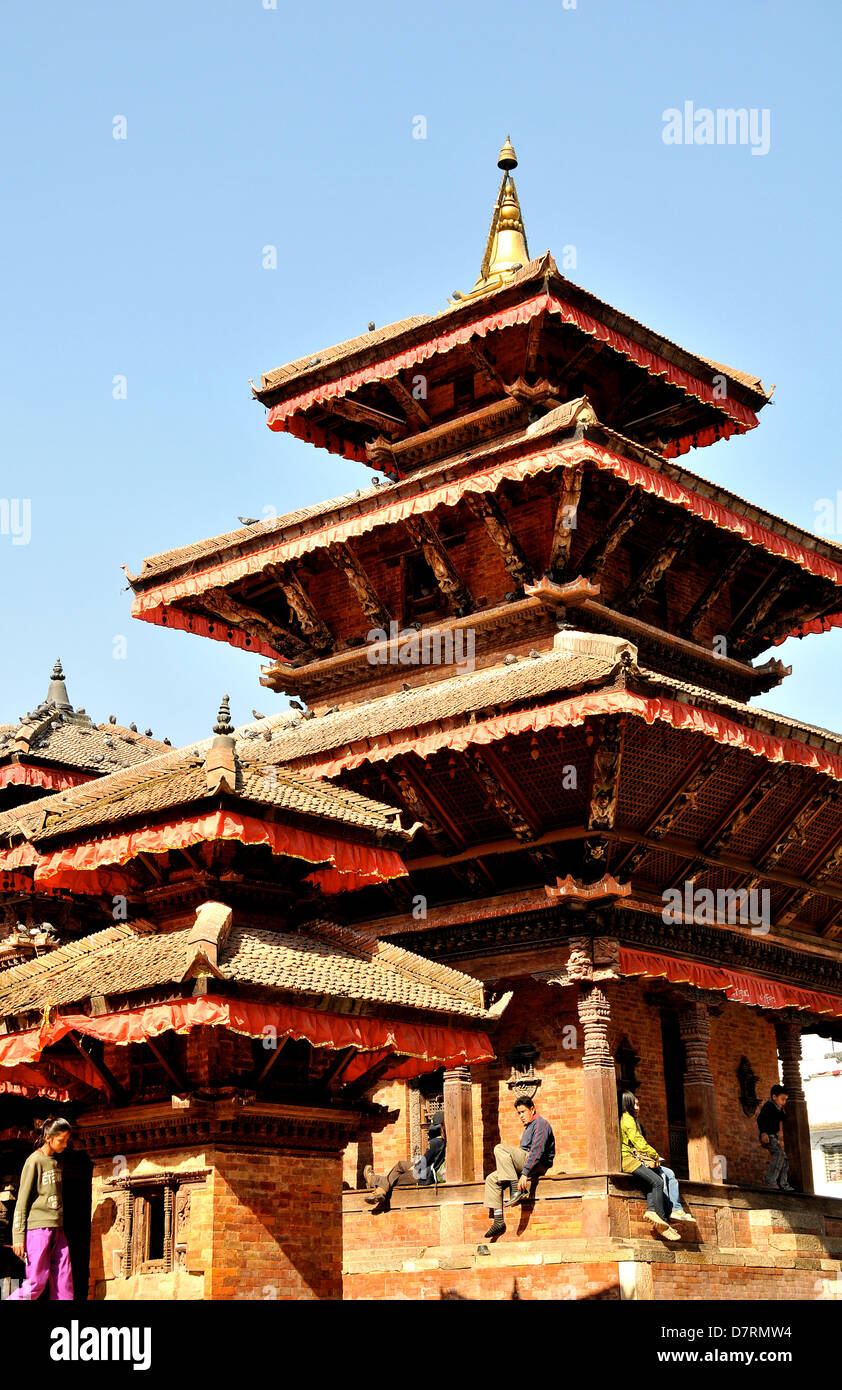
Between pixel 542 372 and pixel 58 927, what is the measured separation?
36.6 feet

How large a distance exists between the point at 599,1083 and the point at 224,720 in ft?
20.8

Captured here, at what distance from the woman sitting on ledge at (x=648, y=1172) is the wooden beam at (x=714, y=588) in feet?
27.7

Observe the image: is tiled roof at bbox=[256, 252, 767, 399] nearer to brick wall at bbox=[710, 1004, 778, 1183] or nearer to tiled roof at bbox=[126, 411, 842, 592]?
tiled roof at bbox=[126, 411, 842, 592]

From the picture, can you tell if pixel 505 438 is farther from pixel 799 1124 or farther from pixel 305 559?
pixel 799 1124

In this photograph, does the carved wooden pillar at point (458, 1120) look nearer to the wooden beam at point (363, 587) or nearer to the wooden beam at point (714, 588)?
the wooden beam at point (363, 587)

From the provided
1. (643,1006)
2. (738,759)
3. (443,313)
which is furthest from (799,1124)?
(443,313)

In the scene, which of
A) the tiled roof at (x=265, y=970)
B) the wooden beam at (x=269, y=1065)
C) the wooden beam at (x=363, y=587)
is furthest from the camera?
the wooden beam at (x=363, y=587)

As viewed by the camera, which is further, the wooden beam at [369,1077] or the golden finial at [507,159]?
the golden finial at [507,159]

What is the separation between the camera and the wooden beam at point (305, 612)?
24.0m

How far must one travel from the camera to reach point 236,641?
26.2 meters

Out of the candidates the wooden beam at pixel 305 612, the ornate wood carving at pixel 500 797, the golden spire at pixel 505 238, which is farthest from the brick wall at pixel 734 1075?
the golden spire at pixel 505 238

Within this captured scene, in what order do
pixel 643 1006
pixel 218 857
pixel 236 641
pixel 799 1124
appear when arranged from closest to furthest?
pixel 218 857 < pixel 643 1006 < pixel 799 1124 < pixel 236 641

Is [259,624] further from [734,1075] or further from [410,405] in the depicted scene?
[734,1075]

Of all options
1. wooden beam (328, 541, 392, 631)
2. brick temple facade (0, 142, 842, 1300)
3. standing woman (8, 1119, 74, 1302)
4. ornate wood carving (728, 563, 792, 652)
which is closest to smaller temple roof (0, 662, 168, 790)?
brick temple facade (0, 142, 842, 1300)
